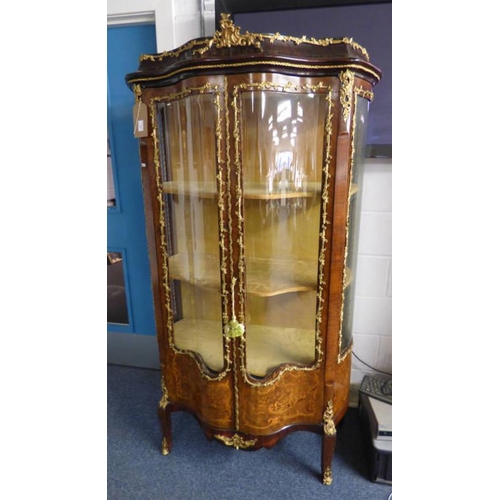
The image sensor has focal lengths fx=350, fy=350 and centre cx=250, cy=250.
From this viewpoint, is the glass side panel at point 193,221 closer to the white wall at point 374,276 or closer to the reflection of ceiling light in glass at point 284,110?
the reflection of ceiling light in glass at point 284,110

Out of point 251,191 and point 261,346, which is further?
point 261,346

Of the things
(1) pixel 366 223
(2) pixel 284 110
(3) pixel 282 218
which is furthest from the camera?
(1) pixel 366 223

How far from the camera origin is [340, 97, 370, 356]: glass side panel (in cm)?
113

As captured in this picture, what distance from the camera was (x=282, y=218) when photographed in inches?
46.8

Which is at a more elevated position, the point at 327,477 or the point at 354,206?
the point at 354,206

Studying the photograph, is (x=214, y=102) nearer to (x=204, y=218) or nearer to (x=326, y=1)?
(x=204, y=218)

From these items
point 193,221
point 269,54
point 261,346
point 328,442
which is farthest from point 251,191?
point 328,442

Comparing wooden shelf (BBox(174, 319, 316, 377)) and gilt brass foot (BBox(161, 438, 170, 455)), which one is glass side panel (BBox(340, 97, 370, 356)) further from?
gilt brass foot (BBox(161, 438, 170, 455))

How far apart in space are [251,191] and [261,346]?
56cm

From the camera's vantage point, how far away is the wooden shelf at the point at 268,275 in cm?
120

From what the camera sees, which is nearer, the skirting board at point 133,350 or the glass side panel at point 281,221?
the glass side panel at point 281,221

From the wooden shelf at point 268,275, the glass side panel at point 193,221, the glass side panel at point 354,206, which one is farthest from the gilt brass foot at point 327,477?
the wooden shelf at point 268,275

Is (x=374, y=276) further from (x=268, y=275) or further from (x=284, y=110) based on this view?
(x=284, y=110)
